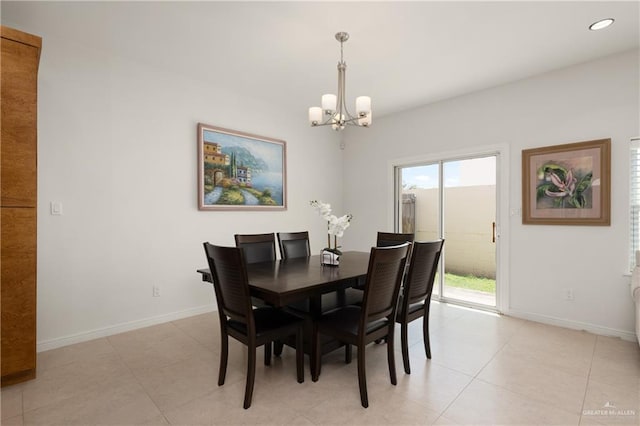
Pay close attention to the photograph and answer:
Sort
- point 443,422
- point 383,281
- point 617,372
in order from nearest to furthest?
point 443,422 → point 383,281 → point 617,372

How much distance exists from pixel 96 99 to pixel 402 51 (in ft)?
9.64

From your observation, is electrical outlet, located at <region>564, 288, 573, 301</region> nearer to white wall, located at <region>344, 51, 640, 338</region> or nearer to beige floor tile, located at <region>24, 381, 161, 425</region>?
white wall, located at <region>344, 51, 640, 338</region>

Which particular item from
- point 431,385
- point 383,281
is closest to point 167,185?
point 383,281

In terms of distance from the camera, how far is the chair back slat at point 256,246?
2.90 meters

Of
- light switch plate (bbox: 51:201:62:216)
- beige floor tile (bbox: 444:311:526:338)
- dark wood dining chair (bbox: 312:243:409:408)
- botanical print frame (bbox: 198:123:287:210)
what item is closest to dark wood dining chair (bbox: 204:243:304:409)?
dark wood dining chair (bbox: 312:243:409:408)

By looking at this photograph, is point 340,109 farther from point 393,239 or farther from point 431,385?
point 431,385

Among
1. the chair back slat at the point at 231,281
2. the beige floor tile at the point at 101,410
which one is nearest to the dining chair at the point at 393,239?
the chair back slat at the point at 231,281

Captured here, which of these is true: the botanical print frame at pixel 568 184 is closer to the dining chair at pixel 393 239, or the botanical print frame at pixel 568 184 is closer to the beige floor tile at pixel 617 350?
the beige floor tile at pixel 617 350

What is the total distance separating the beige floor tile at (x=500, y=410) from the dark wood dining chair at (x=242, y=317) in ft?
3.43

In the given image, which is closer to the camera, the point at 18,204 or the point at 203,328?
the point at 18,204

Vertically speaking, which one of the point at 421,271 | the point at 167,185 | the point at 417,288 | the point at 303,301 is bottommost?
the point at 303,301

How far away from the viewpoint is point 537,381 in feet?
7.29

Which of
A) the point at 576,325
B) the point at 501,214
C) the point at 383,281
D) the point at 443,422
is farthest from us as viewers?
the point at 501,214

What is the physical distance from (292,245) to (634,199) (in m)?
3.31
